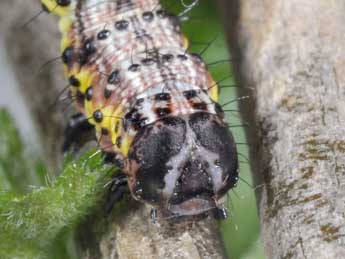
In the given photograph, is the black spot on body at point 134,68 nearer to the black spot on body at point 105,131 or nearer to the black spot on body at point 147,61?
the black spot on body at point 147,61

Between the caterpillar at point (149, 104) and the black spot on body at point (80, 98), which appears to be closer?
the caterpillar at point (149, 104)

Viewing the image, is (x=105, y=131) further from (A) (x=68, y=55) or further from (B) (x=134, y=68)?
(A) (x=68, y=55)

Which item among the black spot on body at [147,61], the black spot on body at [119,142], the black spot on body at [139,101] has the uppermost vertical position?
the black spot on body at [147,61]

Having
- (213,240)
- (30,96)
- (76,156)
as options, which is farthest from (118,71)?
(30,96)

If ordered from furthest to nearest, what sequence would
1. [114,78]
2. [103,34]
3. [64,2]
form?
[64,2] < [103,34] < [114,78]

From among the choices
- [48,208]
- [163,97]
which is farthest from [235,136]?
[48,208]

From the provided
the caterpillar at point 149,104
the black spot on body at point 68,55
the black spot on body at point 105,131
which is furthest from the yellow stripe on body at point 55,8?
the black spot on body at point 105,131

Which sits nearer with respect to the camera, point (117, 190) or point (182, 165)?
point (182, 165)

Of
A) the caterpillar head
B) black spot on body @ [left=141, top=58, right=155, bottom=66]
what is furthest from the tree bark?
black spot on body @ [left=141, top=58, right=155, bottom=66]
